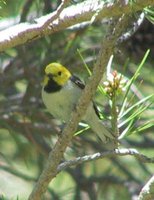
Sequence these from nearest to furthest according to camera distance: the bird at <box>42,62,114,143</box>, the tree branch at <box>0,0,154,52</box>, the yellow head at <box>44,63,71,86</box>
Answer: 1. the tree branch at <box>0,0,154,52</box>
2. the bird at <box>42,62,114,143</box>
3. the yellow head at <box>44,63,71,86</box>

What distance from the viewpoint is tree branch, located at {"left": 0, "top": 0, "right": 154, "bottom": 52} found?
166 centimetres

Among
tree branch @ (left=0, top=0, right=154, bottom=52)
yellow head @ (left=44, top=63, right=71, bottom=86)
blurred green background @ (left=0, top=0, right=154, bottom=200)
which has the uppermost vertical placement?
tree branch @ (left=0, top=0, right=154, bottom=52)

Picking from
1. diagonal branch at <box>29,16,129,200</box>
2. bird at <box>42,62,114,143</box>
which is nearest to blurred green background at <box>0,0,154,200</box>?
bird at <box>42,62,114,143</box>

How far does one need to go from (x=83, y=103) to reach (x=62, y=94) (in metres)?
1.06

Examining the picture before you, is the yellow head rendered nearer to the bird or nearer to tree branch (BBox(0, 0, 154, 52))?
the bird

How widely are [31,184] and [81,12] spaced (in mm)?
2613

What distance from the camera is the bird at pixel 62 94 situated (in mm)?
2812

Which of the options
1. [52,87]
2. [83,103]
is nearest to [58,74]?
[52,87]

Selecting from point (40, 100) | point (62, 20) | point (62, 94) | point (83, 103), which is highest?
point (62, 20)

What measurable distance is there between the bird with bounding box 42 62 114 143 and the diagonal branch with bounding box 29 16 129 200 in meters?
0.77

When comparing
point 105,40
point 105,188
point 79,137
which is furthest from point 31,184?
point 105,40

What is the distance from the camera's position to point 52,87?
2.93m

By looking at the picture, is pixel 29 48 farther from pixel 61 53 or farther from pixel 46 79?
pixel 46 79

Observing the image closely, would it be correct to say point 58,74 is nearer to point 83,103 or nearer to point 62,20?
point 83,103
